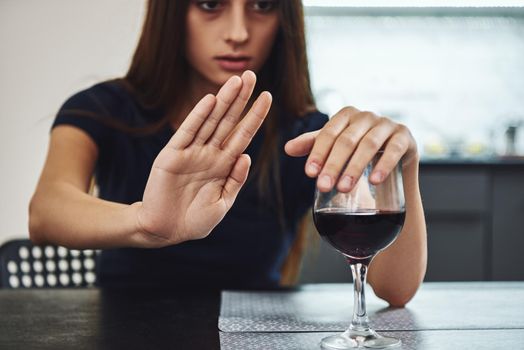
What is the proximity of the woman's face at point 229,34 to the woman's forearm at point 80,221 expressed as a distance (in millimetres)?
409

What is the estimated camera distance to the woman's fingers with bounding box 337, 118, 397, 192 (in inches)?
33.7

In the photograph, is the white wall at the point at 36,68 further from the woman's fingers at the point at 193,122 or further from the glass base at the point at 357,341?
the glass base at the point at 357,341

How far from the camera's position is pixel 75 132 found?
1.61m

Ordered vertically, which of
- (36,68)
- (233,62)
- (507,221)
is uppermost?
(36,68)

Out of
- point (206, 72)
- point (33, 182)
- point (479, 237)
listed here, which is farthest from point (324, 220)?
point (33, 182)

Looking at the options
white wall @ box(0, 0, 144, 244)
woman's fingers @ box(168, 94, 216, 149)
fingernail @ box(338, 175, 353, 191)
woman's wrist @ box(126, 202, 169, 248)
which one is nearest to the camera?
fingernail @ box(338, 175, 353, 191)

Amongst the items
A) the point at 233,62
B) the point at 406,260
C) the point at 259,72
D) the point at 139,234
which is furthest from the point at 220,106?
the point at 259,72

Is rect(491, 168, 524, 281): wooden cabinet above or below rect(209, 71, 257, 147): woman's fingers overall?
below

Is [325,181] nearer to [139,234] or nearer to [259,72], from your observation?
[139,234]

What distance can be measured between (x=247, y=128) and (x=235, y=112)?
1.4 inches

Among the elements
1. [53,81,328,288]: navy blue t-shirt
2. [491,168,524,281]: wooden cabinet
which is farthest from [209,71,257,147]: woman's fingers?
[491,168,524,281]: wooden cabinet

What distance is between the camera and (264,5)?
1600 mm

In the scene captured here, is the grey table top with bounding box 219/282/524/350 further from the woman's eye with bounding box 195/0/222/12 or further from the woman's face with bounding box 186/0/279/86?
the woman's eye with bounding box 195/0/222/12

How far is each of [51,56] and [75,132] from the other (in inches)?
101
